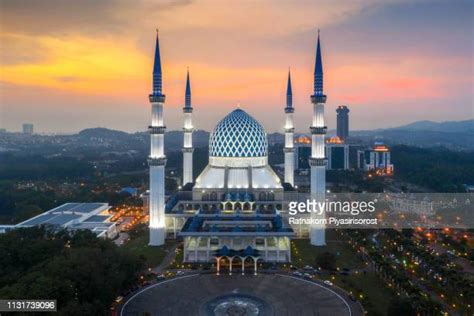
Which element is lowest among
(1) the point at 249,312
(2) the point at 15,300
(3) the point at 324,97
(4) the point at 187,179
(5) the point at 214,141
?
(1) the point at 249,312

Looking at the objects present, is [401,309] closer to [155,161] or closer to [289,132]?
[155,161]

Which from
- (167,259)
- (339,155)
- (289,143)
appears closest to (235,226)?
(167,259)

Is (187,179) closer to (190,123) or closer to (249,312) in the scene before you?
(190,123)

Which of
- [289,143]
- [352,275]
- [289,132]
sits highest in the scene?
[289,132]

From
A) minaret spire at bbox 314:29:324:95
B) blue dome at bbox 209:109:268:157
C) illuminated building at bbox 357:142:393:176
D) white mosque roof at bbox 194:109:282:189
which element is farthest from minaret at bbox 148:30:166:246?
illuminated building at bbox 357:142:393:176

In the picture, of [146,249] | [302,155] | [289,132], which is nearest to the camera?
[146,249]

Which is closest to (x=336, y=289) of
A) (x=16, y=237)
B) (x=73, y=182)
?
(x=16, y=237)

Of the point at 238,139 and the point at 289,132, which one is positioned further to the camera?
the point at 289,132
